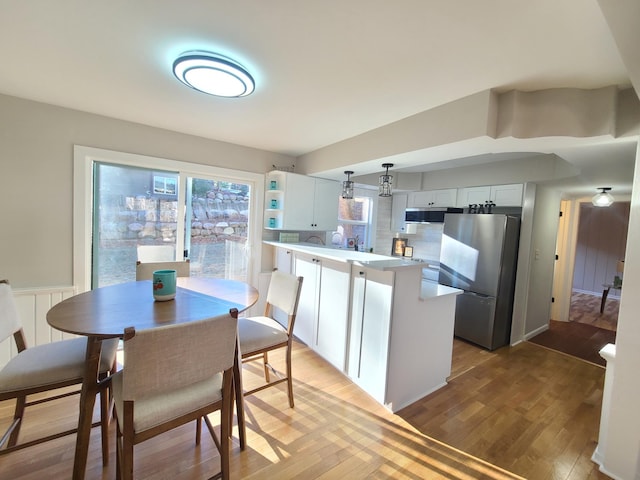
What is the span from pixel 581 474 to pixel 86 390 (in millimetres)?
2711

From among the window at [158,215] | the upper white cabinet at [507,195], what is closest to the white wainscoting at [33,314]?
the window at [158,215]

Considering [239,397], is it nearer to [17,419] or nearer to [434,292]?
[17,419]

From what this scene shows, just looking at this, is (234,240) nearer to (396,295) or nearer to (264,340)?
(264,340)

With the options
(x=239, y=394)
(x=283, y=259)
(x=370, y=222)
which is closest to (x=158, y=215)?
(x=283, y=259)

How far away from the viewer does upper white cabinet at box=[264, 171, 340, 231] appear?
3.37 meters

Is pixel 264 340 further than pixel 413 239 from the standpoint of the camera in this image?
No

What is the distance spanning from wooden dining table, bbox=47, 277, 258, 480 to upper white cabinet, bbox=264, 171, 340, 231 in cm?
162

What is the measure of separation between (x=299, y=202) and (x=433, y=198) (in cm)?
207

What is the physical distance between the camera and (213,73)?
158 centimetres

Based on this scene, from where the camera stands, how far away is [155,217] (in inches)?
117

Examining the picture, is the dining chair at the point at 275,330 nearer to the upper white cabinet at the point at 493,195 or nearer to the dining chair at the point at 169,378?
the dining chair at the point at 169,378

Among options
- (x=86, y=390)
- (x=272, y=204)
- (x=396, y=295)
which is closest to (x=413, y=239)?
(x=272, y=204)

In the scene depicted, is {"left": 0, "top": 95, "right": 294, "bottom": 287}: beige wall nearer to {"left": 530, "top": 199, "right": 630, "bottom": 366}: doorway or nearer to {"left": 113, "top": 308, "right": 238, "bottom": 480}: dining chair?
{"left": 113, "top": 308, "right": 238, "bottom": 480}: dining chair

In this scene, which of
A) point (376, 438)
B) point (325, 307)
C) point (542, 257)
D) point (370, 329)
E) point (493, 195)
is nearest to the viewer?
point (376, 438)
